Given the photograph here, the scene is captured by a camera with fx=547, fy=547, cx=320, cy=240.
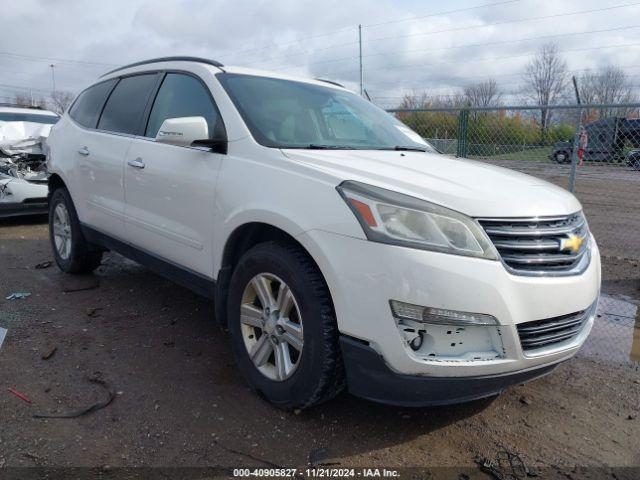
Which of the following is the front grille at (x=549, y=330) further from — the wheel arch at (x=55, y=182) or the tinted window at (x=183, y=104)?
the wheel arch at (x=55, y=182)

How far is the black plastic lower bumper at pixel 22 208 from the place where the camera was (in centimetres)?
753

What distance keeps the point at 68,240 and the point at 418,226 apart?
13.0ft

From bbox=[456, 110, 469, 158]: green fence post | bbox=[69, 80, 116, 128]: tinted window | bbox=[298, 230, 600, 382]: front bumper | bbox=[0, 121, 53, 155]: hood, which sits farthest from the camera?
bbox=[0, 121, 53, 155]: hood

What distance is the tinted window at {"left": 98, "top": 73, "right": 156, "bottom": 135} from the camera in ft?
13.4

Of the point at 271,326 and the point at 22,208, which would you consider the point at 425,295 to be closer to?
the point at 271,326

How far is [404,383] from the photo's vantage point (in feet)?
7.72

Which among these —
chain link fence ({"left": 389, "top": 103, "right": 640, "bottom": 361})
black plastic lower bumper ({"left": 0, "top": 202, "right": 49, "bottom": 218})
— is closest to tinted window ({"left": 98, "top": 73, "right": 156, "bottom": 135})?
black plastic lower bumper ({"left": 0, "top": 202, "right": 49, "bottom": 218})

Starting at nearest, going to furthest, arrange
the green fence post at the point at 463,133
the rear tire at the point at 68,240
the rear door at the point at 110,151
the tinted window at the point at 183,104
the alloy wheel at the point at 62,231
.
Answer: the tinted window at the point at 183,104 → the rear door at the point at 110,151 → the rear tire at the point at 68,240 → the alloy wheel at the point at 62,231 → the green fence post at the point at 463,133

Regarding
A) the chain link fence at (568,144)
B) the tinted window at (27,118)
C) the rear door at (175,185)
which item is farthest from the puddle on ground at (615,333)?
the tinted window at (27,118)

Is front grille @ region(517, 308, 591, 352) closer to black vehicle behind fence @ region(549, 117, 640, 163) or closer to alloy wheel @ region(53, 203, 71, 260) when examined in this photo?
alloy wheel @ region(53, 203, 71, 260)

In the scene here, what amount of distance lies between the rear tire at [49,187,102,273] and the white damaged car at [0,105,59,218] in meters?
2.21

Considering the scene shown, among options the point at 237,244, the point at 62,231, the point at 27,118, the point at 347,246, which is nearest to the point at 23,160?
the point at 27,118

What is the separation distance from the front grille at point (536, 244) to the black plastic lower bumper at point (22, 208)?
6.81 metres

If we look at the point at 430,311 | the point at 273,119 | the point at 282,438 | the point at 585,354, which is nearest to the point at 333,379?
the point at 282,438
